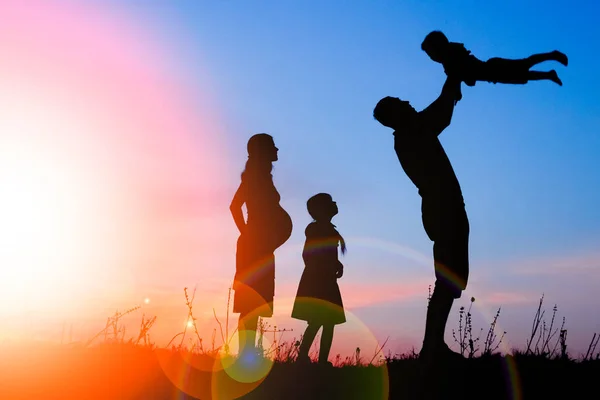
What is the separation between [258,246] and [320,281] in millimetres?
1315

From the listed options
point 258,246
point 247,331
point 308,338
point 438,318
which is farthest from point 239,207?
point 438,318

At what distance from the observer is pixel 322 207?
8703 mm

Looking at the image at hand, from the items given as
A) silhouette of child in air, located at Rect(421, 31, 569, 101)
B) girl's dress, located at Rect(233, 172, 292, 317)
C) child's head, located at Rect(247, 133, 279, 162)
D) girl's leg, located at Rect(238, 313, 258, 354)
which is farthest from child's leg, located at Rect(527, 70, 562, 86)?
girl's leg, located at Rect(238, 313, 258, 354)

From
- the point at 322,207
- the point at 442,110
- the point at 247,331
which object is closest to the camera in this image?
the point at 442,110

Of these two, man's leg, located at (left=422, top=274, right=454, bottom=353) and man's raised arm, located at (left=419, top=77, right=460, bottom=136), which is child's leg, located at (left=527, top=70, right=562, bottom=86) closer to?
man's raised arm, located at (left=419, top=77, right=460, bottom=136)

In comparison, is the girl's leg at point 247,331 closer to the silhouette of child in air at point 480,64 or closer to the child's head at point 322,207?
the child's head at point 322,207

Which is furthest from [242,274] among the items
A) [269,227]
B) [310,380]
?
[310,380]

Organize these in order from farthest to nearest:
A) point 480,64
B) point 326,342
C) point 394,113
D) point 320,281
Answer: point 320,281
point 326,342
point 394,113
point 480,64

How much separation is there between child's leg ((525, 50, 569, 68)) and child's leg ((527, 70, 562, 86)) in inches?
3.5

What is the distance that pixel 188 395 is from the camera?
5738mm

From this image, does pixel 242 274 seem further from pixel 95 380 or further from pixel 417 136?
pixel 417 136

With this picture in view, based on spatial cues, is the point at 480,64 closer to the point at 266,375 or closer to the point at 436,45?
the point at 436,45

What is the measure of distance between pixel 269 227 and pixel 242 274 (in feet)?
2.33

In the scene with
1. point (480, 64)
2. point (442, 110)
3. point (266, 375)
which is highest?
point (480, 64)
